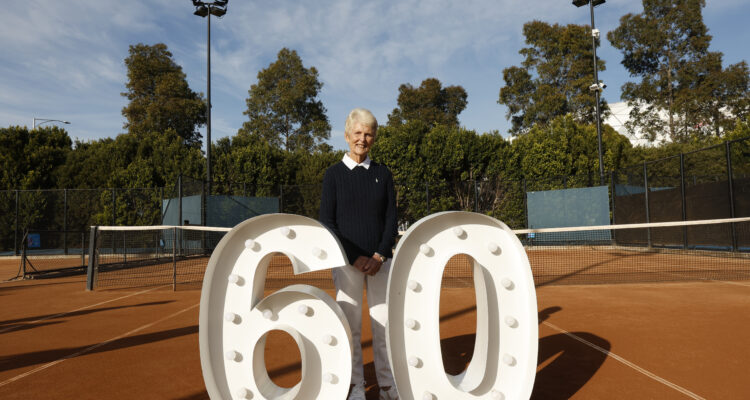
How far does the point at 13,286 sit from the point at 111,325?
552 centimetres

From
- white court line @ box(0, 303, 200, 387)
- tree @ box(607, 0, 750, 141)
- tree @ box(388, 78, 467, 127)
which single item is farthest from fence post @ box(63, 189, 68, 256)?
tree @ box(607, 0, 750, 141)

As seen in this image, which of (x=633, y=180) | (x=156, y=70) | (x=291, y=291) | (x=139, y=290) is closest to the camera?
(x=291, y=291)

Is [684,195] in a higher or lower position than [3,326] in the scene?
higher

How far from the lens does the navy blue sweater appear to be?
2.64 meters

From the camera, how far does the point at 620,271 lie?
9305 millimetres

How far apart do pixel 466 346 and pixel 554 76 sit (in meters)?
34.6

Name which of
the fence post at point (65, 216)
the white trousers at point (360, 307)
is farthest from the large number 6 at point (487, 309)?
the fence post at point (65, 216)

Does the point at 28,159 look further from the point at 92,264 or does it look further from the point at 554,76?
the point at 554,76

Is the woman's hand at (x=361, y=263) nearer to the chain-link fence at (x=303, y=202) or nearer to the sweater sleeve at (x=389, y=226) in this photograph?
the sweater sleeve at (x=389, y=226)

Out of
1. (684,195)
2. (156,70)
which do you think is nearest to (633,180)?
(684,195)

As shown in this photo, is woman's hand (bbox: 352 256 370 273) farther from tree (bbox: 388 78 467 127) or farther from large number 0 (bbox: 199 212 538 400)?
tree (bbox: 388 78 467 127)

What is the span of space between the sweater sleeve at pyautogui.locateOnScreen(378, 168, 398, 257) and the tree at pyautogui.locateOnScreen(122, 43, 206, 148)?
98.4 feet

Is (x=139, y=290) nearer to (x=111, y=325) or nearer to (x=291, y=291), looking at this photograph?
(x=111, y=325)

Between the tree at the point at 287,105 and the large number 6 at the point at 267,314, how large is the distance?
3121 centimetres
